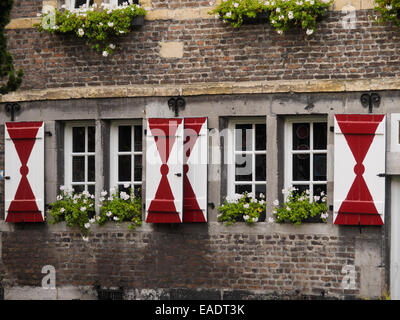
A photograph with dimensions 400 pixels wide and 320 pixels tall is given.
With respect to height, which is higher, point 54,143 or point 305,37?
point 305,37

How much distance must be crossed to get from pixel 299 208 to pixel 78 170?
301cm

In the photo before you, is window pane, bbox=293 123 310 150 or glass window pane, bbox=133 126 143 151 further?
glass window pane, bbox=133 126 143 151

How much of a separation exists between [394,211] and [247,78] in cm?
239

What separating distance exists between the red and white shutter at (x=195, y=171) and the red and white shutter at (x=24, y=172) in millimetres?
1904

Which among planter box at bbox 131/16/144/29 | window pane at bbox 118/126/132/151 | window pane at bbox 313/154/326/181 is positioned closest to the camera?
window pane at bbox 313/154/326/181

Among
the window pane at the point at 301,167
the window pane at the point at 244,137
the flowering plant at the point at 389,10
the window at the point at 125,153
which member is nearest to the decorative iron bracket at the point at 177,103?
the window at the point at 125,153

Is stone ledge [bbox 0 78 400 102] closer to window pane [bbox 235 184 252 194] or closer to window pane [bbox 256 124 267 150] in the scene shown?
window pane [bbox 256 124 267 150]

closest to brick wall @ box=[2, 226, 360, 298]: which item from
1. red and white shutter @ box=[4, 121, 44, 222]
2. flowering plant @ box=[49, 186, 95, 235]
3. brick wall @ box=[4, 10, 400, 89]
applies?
flowering plant @ box=[49, 186, 95, 235]

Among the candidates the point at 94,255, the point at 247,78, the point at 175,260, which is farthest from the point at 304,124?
the point at 94,255

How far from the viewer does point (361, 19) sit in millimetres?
10414

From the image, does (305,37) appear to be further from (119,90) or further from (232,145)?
(119,90)

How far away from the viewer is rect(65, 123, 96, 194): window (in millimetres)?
11484

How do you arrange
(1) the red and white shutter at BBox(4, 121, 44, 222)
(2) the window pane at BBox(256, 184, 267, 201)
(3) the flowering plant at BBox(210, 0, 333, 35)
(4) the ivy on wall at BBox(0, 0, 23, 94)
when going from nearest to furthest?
1. (4) the ivy on wall at BBox(0, 0, 23, 94)
2. (3) the flowering plant at BBox(210, 0, 333, 35)
3. (2) the window pane at BBox(256, 184, 267, 201)
4. (1) the red and white shutter at BBox(4, 121, 44, 222)

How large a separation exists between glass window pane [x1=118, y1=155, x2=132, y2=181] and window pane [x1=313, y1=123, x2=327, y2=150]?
2419mm
